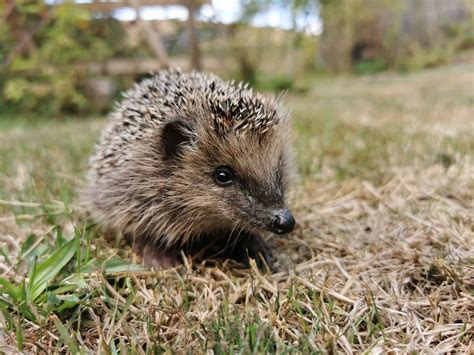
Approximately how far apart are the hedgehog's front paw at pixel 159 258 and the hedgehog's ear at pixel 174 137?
592 mm

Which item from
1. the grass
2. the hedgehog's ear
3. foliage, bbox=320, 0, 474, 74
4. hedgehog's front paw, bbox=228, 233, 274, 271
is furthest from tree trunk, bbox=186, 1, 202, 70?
hedgehog's front paw, bbox=228, 233, 274, 271

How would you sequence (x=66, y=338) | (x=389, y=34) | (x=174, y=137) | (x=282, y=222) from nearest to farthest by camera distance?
1. (x=66, y=338)
2. (x=282, y=222)
3. (x=174, y=137)
4. (x=389, y=34)

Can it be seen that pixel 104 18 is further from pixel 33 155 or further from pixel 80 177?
pixel 80 177

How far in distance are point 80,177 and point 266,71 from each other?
1422 centimetres

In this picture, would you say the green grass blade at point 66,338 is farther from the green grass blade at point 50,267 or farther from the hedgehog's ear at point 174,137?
the hedgehog's ear at point 174,137

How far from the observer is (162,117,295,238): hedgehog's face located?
2617 millimetres

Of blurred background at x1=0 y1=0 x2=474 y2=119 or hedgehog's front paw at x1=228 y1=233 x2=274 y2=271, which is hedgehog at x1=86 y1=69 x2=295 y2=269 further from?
blurred background at x1=0 y1=0 x2=474 y2=119

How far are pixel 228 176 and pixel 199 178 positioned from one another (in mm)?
183

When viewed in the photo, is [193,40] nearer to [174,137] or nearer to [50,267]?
[174,137]

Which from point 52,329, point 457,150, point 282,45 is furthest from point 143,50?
point 52,329

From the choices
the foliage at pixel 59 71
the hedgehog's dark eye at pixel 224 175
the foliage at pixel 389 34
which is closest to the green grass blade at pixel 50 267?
the hedgehog's dark eye at pixel 224 175

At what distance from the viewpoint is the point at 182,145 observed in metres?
2.82

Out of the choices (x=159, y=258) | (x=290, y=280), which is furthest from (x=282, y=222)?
(x=159, y=258)

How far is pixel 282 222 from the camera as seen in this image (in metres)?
2.49
